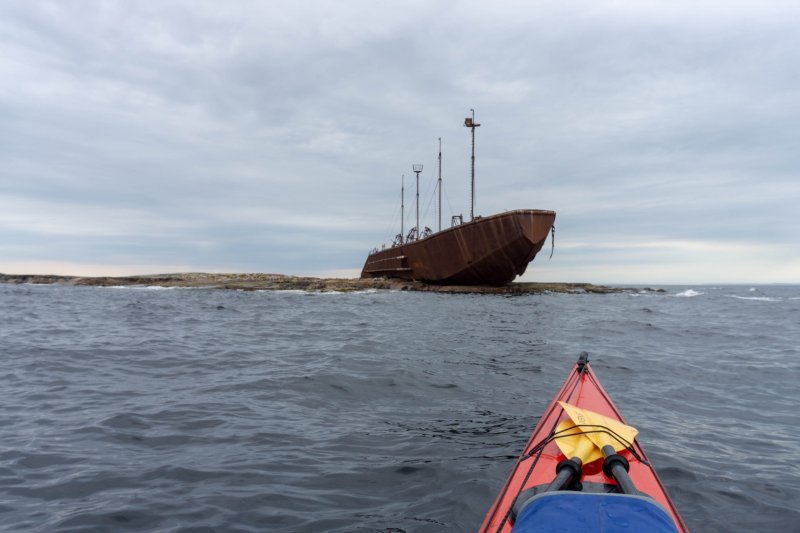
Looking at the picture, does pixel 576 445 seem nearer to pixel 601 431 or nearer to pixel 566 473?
pixel 601 431

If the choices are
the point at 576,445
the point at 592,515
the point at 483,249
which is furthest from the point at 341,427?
the point at 483,249

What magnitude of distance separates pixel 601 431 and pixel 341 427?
3.02 meters

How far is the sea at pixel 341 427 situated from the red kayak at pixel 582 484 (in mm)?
765

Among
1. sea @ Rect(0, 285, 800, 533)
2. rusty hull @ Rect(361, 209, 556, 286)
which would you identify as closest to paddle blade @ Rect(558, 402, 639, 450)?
sea @ Rect(0, 285, 800, 533)

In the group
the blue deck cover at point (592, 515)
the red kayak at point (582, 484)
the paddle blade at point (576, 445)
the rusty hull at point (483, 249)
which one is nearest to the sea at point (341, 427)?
the red kayak at point (582, 484)

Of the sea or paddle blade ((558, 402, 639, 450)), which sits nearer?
paddle blade ((558, 402, 639, 450))

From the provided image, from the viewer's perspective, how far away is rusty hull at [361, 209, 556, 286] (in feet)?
98.2

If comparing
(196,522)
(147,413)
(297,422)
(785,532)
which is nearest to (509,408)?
(297,422)

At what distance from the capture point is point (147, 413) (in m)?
5.80

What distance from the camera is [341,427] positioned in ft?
18.0

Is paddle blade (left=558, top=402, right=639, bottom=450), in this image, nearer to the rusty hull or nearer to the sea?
the sea

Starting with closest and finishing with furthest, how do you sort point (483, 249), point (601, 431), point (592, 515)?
point (592, 515) < point (601, 431) < point (483, 249)

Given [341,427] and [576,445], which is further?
[341,427]

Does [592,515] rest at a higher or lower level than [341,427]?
higher
